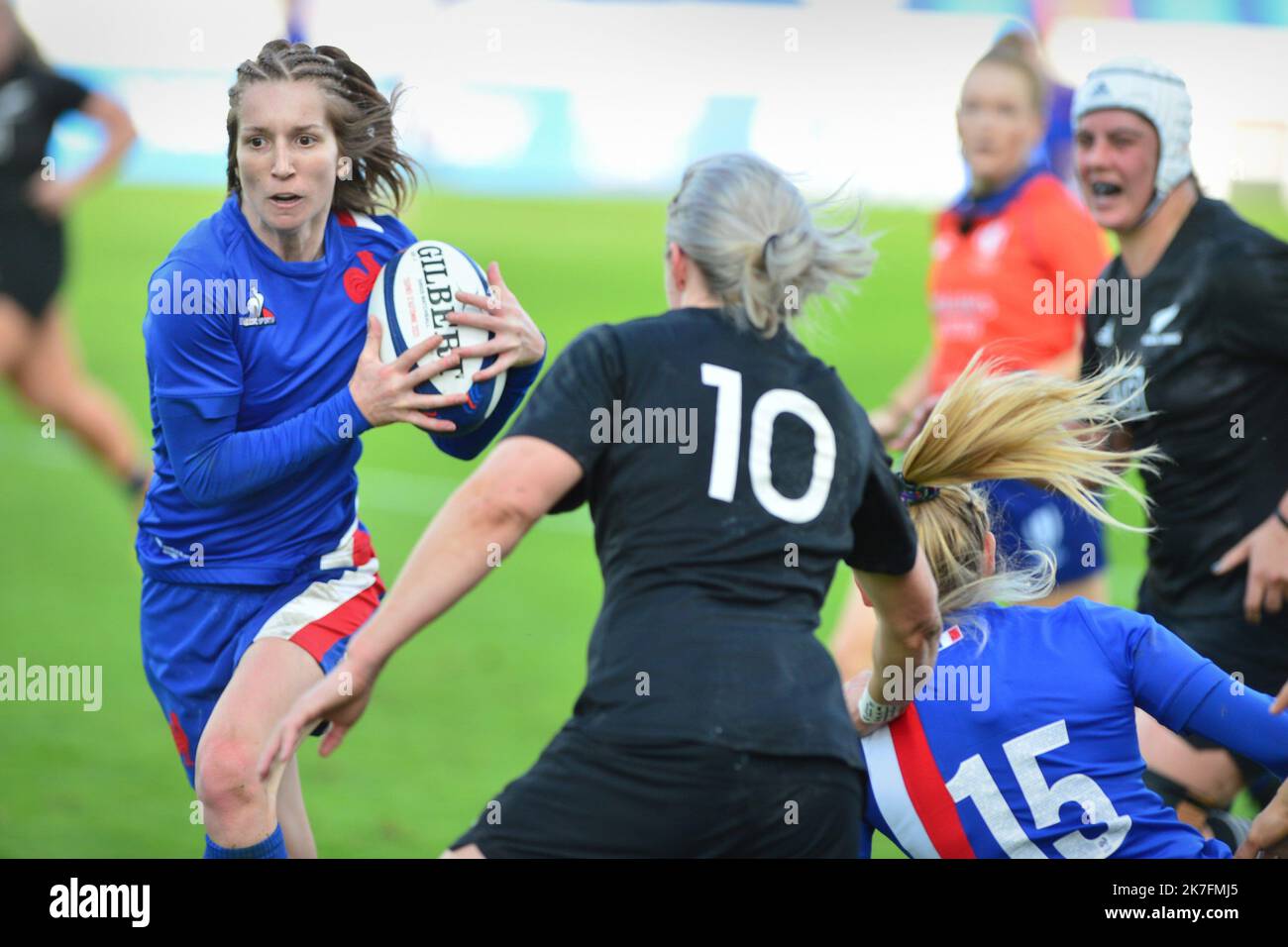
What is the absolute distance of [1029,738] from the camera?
3328 mm

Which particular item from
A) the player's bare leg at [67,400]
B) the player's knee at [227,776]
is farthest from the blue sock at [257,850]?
the player's bare leg at [67,400]

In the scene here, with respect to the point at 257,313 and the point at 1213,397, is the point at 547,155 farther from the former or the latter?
the point at 257,313

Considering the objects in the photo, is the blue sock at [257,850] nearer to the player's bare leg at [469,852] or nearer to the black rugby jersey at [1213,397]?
the player's bare leg at [469,852]

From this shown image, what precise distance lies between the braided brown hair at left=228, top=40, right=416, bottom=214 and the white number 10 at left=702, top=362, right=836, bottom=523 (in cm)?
170

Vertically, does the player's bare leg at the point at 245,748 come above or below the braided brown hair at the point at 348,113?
below

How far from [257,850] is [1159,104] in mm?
3573

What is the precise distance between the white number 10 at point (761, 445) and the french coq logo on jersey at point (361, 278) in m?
1.61

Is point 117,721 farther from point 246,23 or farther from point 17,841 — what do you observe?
point 246,23

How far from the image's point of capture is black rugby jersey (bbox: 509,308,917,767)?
291 centimetres

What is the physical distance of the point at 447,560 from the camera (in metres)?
2.86

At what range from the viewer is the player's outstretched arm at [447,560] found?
285cm

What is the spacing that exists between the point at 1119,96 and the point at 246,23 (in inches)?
1066

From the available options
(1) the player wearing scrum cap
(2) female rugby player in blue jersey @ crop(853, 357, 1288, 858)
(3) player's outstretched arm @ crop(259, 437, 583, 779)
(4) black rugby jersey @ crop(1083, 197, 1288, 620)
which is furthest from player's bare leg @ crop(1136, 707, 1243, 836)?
(3) player's outstretched arm @ crop(259, 437, 583, 779)

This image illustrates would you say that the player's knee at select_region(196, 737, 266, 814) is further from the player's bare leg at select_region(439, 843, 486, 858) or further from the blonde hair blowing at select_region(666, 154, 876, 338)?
the blonde hair blowing at select_region(666, 154, 876, 338)
